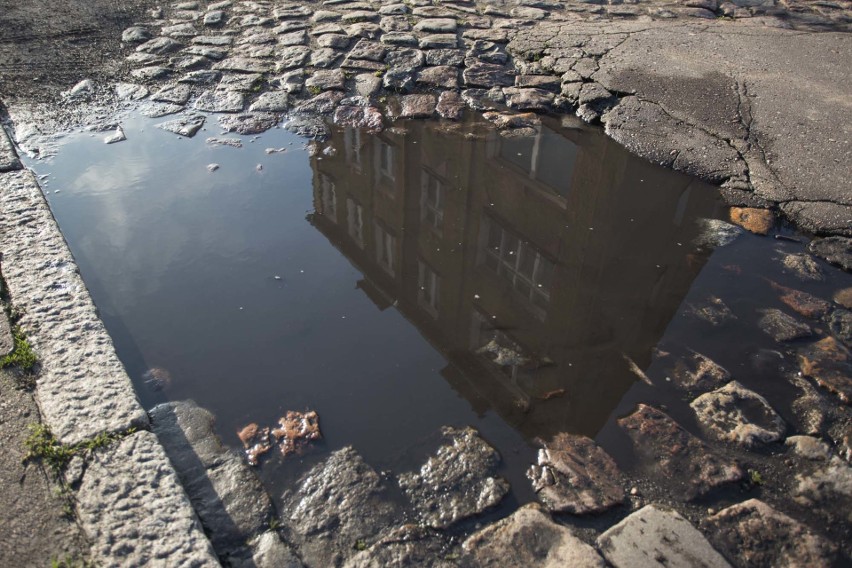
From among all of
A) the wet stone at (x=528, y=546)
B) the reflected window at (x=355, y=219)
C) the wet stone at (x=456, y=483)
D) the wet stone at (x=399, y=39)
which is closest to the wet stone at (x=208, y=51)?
the wet stone at (x=399, y=39)

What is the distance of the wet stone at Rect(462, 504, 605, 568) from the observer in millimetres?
2475

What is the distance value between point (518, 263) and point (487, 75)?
3.03 meters

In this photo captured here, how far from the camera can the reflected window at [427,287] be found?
13.1 ft

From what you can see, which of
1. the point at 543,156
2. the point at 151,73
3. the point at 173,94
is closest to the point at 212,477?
the point at 543,156

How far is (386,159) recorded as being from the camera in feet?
17.2

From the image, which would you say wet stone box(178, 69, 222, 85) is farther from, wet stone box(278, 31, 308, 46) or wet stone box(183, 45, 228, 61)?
wet stone box(278, 31, 308, 46)

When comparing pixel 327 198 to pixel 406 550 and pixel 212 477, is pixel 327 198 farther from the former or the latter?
pixel 406 550

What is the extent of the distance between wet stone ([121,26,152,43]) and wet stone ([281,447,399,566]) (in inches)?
253

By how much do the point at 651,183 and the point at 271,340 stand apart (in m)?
3.21

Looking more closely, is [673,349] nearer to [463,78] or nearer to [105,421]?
[105,421]

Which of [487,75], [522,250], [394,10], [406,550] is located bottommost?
[406,550]

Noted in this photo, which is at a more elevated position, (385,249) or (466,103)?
(466,103)

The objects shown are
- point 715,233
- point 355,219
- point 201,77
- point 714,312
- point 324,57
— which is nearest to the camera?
point 714,312

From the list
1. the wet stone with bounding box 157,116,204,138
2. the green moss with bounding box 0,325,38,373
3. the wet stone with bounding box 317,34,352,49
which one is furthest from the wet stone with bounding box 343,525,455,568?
the wet stone with bounding box 317,34,352,49
